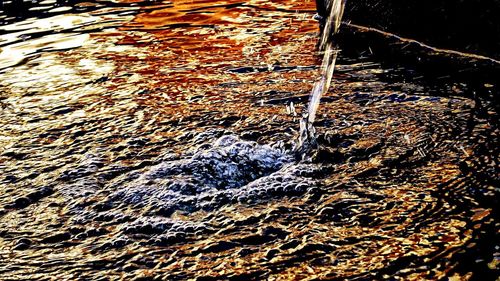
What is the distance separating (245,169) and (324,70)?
1.85 meters

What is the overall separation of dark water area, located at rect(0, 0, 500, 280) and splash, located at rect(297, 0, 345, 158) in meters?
0.07

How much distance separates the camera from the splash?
360 cm

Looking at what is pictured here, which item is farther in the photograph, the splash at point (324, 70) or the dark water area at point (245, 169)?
the splash at point (324, 70)

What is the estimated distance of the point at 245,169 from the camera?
340 cm

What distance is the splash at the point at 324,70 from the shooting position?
360 centimetres

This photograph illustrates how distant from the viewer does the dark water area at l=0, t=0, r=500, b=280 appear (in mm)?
2432

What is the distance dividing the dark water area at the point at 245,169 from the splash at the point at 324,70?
0.07 metres

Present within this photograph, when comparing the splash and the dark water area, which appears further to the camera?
the splash

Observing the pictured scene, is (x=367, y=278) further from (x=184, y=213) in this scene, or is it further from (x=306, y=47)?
(x=306, y=47)

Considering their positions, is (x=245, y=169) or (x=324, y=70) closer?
(x=245, y=169)

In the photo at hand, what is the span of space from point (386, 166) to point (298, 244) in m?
0.86

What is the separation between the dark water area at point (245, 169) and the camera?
7.98 feet

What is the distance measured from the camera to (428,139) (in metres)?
3.39

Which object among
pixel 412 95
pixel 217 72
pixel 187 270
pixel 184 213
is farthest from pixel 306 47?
pixel 187 270
